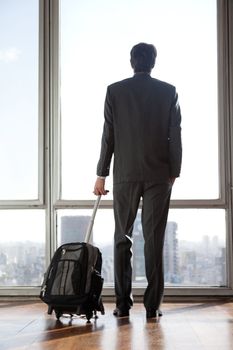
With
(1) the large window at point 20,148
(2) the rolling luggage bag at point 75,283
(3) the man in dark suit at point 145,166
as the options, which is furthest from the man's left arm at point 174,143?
(1) the large window at point 20,148

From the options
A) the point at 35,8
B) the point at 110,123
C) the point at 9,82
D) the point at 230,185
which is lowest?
the point at 230,185

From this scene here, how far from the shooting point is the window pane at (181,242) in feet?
13.4

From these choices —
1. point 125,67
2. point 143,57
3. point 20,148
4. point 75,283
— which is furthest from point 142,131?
point 20,148

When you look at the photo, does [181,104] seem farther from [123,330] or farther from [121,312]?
[123,330]

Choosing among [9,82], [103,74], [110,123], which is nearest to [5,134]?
[9,82]

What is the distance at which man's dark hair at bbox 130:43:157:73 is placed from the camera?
11.0ft

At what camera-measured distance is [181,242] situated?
4117 mm

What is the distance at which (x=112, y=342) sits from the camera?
258 cm

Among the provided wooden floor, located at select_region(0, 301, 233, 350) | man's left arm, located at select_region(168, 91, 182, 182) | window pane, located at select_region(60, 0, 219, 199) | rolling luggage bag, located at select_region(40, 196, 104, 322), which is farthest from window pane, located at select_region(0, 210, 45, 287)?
man's left arm, located at select_region(168, 91, 182, 182)

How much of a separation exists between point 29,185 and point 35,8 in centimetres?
118

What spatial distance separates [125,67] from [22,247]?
137cm

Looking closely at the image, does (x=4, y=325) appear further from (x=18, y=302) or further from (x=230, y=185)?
(x=230, y=185)

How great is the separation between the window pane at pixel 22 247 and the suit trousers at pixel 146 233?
3.14 ft

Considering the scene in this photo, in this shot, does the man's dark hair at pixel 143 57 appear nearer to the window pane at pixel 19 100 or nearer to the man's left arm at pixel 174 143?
the man's left arm at pixel 174 143
